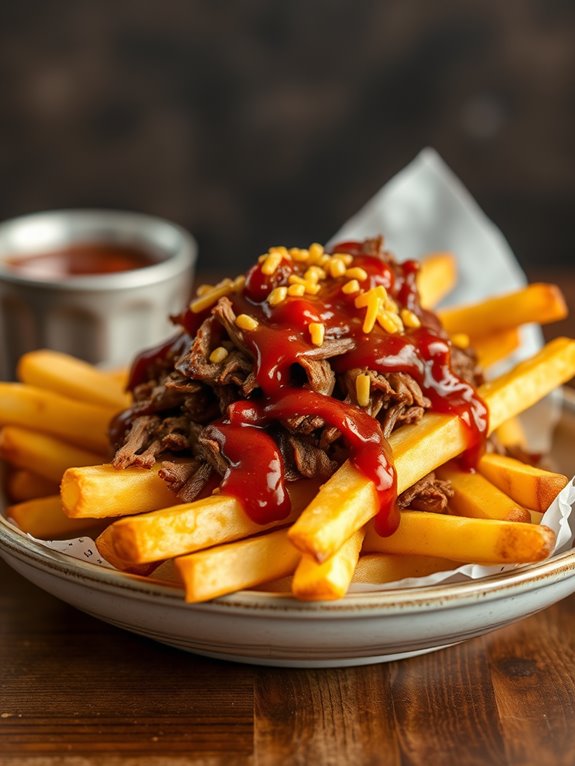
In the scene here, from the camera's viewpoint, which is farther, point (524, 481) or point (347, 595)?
point (524, 481)

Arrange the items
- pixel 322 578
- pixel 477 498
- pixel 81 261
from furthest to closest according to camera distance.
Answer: pixel 81 261 → pixel 477 498 → pixel 322 578

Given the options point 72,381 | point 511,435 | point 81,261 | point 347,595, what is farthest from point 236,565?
point 81,261

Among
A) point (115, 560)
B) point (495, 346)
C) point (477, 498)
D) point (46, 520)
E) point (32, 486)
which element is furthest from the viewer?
point (495, 346)

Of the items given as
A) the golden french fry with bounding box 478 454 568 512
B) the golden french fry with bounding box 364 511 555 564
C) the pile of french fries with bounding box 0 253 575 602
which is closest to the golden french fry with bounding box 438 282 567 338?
the pile of french fries with bounding box 0 253 575 602

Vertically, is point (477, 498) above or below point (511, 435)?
above

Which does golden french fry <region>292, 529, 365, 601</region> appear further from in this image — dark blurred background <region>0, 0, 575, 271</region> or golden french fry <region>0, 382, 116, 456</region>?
dark blurred background <region>0, 0, 575, 271</region>

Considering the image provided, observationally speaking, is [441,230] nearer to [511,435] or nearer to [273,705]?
[511,435]

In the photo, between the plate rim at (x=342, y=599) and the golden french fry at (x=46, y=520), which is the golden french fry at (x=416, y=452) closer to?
the plate rim at (x=342, y=599)
